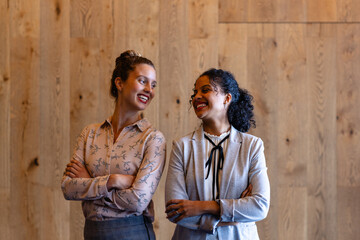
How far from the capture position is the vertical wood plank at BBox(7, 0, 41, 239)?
300 centimetres

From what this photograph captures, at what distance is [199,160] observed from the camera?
192cm

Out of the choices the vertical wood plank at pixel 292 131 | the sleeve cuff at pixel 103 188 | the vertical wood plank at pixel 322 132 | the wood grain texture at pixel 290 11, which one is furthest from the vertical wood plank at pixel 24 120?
the vertical wood plank at pixel 322 132

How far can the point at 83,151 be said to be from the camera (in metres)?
2.09

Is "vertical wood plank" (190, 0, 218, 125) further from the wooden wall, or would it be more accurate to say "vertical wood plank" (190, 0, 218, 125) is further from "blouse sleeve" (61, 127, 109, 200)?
"blouse sleeve" (61, 127, 109, 200)

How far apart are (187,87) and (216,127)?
990 millimetres

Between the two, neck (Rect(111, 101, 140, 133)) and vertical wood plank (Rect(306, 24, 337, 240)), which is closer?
neck (Rect(111, 101, 140, 133))

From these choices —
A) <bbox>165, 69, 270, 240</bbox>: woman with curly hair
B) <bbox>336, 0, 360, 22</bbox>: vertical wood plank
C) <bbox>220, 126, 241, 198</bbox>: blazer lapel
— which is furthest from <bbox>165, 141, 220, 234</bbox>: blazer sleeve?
<bbox>336, 0, 360, 22</bbox>: vertical wood plank

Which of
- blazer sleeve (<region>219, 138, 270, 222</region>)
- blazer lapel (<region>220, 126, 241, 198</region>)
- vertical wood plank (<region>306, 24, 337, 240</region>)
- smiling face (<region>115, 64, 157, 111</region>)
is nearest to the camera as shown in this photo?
blazer sleeve (<region>219, 138, 270, 222</region>)

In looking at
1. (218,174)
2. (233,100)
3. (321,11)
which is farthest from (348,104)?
(218,174)

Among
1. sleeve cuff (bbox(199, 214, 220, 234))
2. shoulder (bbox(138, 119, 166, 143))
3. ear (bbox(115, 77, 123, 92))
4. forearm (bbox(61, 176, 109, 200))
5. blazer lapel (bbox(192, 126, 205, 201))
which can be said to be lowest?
sleeve cuff (bbox(199, 214, 220, 234))

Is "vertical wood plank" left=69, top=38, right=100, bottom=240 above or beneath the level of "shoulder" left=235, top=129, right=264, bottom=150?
above

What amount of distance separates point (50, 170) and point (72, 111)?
1.55 feet

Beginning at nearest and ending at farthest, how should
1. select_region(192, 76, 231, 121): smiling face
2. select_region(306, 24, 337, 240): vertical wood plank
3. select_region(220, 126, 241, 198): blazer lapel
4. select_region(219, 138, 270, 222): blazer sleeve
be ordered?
select_region(219, 138, 270, 222): blazer sleeve
select_region(220, 126, 241, 198): blazer lapel
select_region(192, 76, 231, 121): smiling face
select_region(306, 24, 337, 240): vertical wood plank

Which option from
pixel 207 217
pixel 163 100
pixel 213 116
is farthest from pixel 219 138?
pixel 163 100
